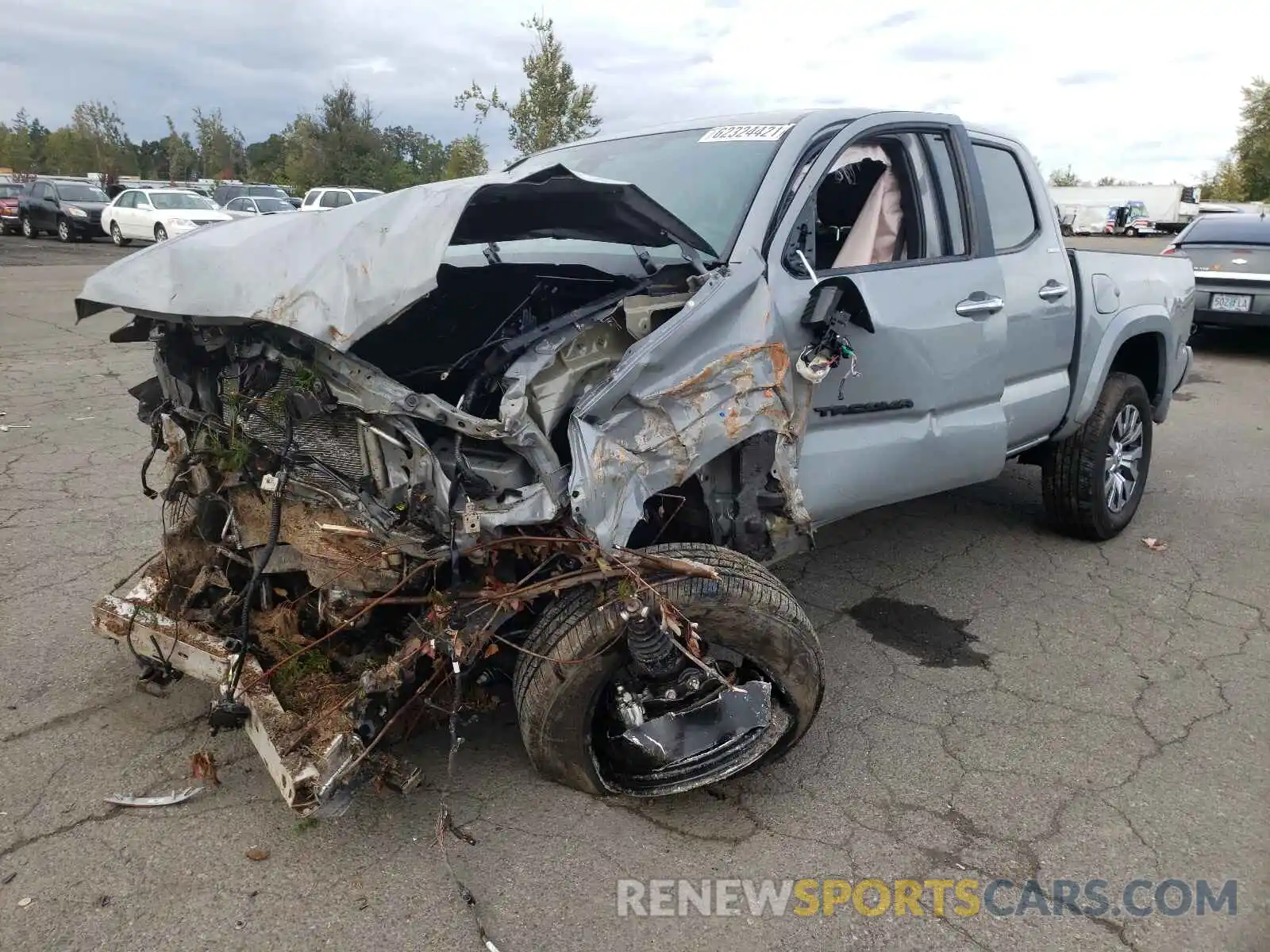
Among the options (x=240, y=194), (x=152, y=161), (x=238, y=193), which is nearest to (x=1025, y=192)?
(x=240, y=194)

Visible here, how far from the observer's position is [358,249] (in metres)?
2.47

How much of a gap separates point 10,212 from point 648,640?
32.9 metres

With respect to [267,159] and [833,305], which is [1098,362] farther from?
[267,159]

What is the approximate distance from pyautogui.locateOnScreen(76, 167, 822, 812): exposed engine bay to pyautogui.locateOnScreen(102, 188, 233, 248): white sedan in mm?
21251

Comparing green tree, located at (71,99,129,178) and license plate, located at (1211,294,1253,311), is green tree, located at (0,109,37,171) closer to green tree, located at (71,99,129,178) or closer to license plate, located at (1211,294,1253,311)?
green tree, located at (71,99,129,178)

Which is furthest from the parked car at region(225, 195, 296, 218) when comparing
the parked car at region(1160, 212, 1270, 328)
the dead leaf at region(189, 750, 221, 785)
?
the dead leaf at region(189, 750, 221, 785)

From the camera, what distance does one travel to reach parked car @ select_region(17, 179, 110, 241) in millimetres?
25328

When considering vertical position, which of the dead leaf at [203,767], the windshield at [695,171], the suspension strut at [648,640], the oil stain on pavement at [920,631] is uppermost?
the windshield at [695,171]

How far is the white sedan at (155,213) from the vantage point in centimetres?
2198

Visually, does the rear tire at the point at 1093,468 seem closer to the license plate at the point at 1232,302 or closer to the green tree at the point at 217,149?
→ the license plate at the point at 1232,302

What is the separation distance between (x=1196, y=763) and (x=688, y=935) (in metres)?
1.93

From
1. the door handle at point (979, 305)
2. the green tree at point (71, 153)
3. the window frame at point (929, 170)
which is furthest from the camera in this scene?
the green tree at point (71, 153)

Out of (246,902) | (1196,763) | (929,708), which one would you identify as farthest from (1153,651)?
(246,902)

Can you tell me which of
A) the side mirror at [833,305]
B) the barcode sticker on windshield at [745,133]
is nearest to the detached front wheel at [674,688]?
the side mirror at [833,305]
